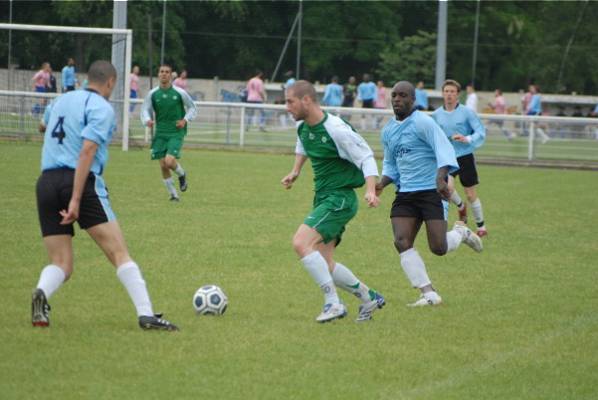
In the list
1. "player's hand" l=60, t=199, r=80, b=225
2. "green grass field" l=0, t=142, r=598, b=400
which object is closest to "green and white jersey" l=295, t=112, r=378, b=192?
"green grass field" l=0, t=142, r=598, b=400

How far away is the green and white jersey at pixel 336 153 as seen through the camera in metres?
8.04

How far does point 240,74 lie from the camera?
43.7 m

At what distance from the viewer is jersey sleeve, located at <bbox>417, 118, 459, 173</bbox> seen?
29.7 ft

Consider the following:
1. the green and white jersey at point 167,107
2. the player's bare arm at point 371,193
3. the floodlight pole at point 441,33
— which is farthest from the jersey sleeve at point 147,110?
the floodlight pole at point 441,33

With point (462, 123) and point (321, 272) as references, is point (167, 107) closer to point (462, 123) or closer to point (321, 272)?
point (462, 123)

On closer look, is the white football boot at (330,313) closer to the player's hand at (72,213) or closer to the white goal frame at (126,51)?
the player's hand at (72,213)

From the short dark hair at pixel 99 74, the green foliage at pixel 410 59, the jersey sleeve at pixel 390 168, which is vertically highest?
the green foliage at pixel 410 59

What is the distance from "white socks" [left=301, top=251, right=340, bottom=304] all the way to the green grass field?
0.74 feet

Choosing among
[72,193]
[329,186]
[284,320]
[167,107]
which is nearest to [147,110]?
[167,107]

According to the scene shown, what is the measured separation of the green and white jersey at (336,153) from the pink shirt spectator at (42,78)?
19544 mm

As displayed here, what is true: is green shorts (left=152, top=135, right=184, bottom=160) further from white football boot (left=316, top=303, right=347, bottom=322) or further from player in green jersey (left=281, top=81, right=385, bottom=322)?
white football boot (left=316, top=303, right=347, bottom=322)

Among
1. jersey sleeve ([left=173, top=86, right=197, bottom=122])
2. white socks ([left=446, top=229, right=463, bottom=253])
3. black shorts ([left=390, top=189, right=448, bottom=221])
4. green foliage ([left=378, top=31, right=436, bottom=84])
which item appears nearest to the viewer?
black shorts ([left=390, top=189, right=448, bottom=221])

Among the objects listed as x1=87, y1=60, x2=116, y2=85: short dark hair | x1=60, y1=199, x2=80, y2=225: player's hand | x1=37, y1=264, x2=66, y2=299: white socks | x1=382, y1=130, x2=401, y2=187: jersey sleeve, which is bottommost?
x1=37, y1=264, x2=66, y2=299: white socks

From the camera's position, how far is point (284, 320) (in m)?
8.20
